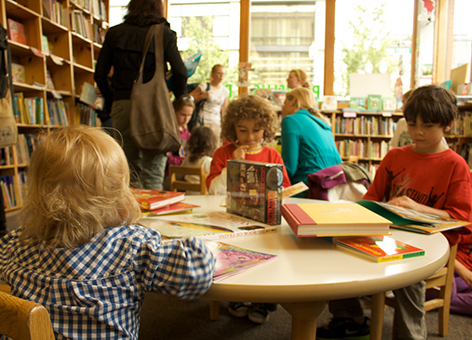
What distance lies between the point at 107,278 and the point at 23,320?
19 centimetres

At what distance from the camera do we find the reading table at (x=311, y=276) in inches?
23.5

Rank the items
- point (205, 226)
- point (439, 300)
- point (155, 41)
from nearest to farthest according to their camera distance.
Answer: point (205, 226) < point (439, 300) < point (155, 41)

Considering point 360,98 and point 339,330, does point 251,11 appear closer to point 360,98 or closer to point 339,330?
point 360,98

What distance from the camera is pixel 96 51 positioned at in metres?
4.88

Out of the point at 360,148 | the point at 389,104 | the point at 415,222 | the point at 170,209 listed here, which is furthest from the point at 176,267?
the point at 389,104

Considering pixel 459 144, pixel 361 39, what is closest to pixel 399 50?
pixel 361 39

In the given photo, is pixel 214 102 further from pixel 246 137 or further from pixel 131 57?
pixel 246 137

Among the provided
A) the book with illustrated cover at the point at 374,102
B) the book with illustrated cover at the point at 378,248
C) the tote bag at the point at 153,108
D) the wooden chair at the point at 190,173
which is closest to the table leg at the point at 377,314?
the book with illustrated cover at the point at 378,248

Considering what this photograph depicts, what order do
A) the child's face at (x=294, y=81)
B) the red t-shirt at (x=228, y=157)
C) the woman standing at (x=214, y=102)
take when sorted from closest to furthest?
1. the red t-shirt at (x=228, y=157)
2. the child's face at (x=294, y=81)
3. the woman standing at (x=214, y=102)

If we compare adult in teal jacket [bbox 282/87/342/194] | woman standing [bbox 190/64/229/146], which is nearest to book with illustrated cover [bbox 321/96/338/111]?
woman standing [bbox 190/64/229/146]

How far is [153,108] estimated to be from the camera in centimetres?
210

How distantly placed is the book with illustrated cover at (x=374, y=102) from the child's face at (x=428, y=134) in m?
4.22

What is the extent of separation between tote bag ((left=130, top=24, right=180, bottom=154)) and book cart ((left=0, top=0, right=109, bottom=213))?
165 centimetres

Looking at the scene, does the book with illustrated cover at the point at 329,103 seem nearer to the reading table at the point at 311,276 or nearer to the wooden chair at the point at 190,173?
the wooden chair at the point at 190,173
